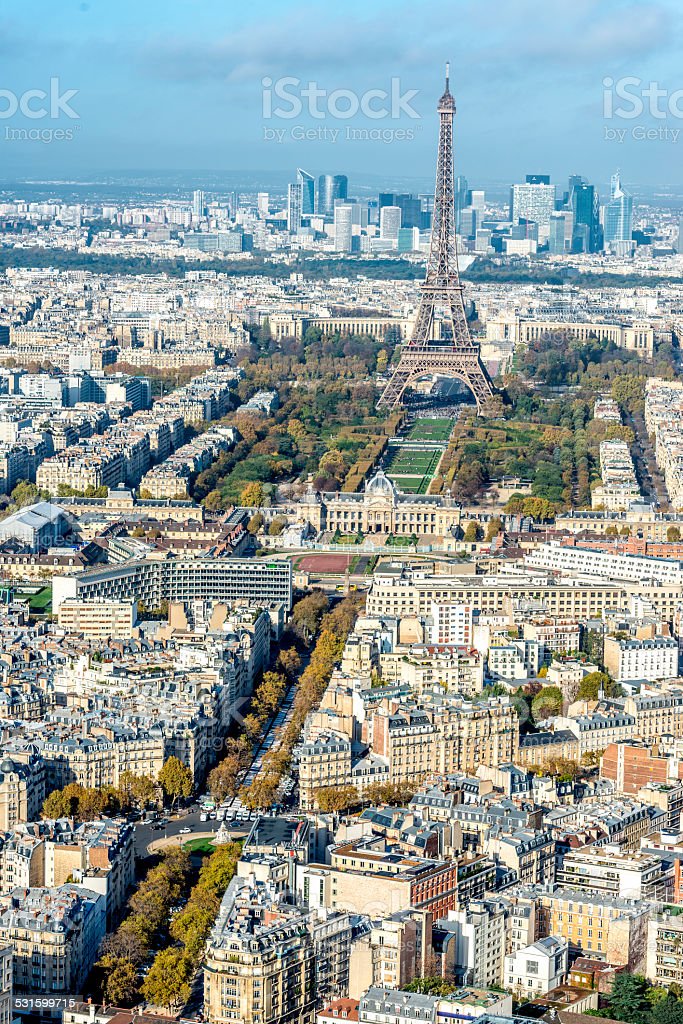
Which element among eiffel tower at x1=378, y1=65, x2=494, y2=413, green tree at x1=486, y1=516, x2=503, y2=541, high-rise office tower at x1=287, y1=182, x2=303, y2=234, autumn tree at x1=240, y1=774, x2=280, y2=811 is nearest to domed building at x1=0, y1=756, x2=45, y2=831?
autumn tree at x1=240, y1=774, x2=280, y2=811

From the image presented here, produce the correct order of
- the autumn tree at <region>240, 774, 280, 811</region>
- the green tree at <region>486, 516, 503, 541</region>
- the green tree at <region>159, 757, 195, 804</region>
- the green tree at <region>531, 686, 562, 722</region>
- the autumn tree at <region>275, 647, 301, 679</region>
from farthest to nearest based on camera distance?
the green tree at <region>486, 516, 503, 541</region> < the autumn tree at <region>275, 647, 301, 679</region> < the green tree at <region>531, 686, 562, 722</region> < the green tree at <region>159, 757, 195, 804</region> < the autumn tree at <region>240, 774, 280, 811</region>

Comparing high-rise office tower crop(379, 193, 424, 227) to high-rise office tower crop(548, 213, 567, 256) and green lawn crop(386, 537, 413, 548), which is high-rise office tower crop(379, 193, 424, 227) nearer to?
high-rise office tower crop(548, 213, 567, 256)

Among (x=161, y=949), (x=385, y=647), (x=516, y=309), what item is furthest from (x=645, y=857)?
(x=516, y=309)

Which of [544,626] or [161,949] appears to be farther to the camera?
[544,626]

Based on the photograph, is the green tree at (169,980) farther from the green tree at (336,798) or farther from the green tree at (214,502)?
the green tree at (214,502)

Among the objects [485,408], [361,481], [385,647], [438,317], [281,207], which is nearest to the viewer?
[385,647]

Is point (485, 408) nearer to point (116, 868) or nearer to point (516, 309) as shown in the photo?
point (516, 309)

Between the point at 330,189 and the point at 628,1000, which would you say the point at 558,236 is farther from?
the point at 628,1000

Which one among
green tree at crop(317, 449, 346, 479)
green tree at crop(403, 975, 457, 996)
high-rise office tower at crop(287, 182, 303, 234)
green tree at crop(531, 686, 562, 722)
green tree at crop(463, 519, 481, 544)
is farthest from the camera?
high-rise office tower at crop(287, 182, 303, 234)
